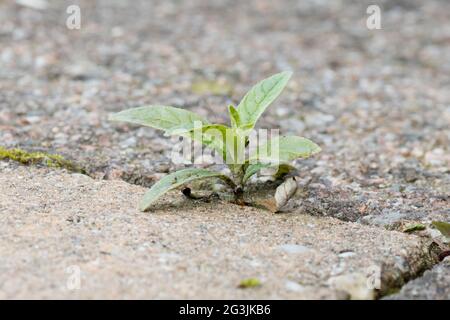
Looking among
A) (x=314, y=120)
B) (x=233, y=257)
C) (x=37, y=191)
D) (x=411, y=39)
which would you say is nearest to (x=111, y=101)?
(x=314, y=120)

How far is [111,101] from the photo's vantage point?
11.7 ft

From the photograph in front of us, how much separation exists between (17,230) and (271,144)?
0.84m

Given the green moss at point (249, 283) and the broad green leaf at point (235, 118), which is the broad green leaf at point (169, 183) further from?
the green moss at point (249, 283)

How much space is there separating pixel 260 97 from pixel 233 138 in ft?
0.64

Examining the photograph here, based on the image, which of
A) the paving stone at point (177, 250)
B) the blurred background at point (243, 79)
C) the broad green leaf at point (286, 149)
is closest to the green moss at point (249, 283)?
the paving stone at point (177, 250)

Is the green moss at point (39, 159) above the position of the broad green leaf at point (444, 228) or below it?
above

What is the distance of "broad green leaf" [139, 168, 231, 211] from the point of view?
2189mm

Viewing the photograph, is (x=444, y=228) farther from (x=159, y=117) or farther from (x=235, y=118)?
(x=159, y=117)

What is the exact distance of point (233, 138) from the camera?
2.29m

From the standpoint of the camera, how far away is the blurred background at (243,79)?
2918 mm

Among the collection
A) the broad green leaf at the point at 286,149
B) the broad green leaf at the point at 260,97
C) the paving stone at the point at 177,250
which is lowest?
the paving stone at the point at 177,250

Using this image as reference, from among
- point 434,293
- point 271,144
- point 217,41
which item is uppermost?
point 217,41

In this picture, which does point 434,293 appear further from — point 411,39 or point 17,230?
point 411,39

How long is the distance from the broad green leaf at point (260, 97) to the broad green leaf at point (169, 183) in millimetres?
226
